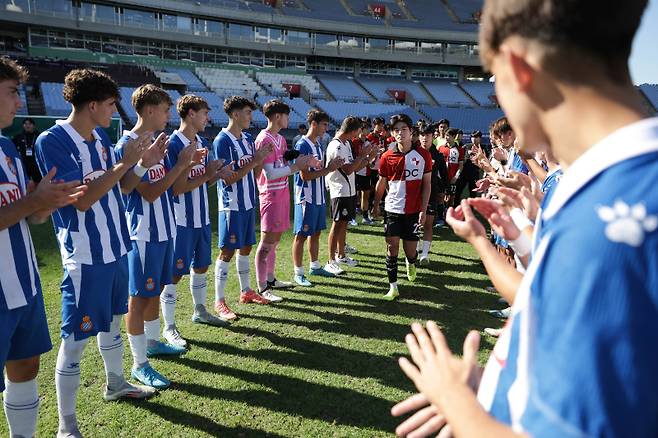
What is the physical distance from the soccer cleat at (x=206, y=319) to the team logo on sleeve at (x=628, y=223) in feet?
15.6

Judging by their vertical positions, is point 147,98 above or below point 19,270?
above

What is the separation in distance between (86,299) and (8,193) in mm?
861

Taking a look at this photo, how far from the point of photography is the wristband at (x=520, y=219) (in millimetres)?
1666

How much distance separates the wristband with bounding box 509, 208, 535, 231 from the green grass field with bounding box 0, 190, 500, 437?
2.17 m

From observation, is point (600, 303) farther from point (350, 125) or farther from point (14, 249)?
point (350, 125)

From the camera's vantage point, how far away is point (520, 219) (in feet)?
5.54

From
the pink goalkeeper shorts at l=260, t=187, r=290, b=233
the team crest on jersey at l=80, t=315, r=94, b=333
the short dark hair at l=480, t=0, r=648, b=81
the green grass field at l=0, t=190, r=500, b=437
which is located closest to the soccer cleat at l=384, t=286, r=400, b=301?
the green grass field at l=0, t=190, r=500, b=437

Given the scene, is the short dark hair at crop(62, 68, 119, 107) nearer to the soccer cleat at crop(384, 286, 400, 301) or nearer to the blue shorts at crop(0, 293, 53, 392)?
the blue shorts at crop(0, 293, 53, 392)

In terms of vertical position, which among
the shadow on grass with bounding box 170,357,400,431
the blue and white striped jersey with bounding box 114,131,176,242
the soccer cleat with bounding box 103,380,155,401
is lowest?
the shadow on grass with bounding box 170,357,400,431

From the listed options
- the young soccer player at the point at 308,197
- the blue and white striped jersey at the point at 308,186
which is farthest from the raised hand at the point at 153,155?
the blue and white striped jersey at the point at 308,186

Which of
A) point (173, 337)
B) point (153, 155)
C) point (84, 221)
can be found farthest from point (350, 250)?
point (84, 221)

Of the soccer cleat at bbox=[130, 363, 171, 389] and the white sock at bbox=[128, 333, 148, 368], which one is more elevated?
the white sock at bbox=[128, 333, 148, 368]

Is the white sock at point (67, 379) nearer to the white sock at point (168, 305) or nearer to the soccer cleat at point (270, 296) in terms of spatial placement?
the white sock at point (168, 305)

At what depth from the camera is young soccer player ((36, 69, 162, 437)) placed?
293 cm
